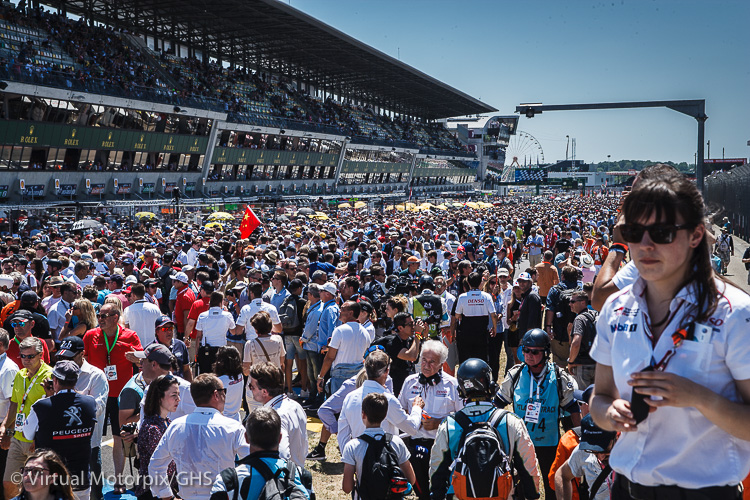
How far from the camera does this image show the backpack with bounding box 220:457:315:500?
11.7 ft

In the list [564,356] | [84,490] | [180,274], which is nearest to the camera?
[84,490]

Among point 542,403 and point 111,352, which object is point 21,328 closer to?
point 111,352

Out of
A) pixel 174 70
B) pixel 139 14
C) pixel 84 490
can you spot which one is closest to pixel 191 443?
pixel 84 490

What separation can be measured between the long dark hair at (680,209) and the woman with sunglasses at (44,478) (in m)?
3.55

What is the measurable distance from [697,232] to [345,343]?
589cm

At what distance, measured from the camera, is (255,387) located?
5.27m

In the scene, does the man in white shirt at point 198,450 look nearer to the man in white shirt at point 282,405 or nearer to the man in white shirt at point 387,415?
the man in white shirt at point 282,405

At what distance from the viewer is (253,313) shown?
9.02m

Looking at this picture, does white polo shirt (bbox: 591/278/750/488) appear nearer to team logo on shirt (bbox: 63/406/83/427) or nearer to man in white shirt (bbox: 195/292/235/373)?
team logo on shirt (bbox: 63/406/83/427)

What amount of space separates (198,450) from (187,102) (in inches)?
1914

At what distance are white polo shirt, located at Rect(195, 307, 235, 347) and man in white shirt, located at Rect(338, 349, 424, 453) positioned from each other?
3.94 meters

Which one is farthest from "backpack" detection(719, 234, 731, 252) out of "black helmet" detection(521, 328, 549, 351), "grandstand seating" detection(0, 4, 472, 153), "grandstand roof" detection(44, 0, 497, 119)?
"grandstand roof" detection(44, 0, 497, 119)

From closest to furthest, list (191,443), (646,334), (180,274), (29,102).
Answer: (646,334), (191,443), (180,274), (29,102)

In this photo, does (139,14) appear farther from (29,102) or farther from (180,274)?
(180,274)
